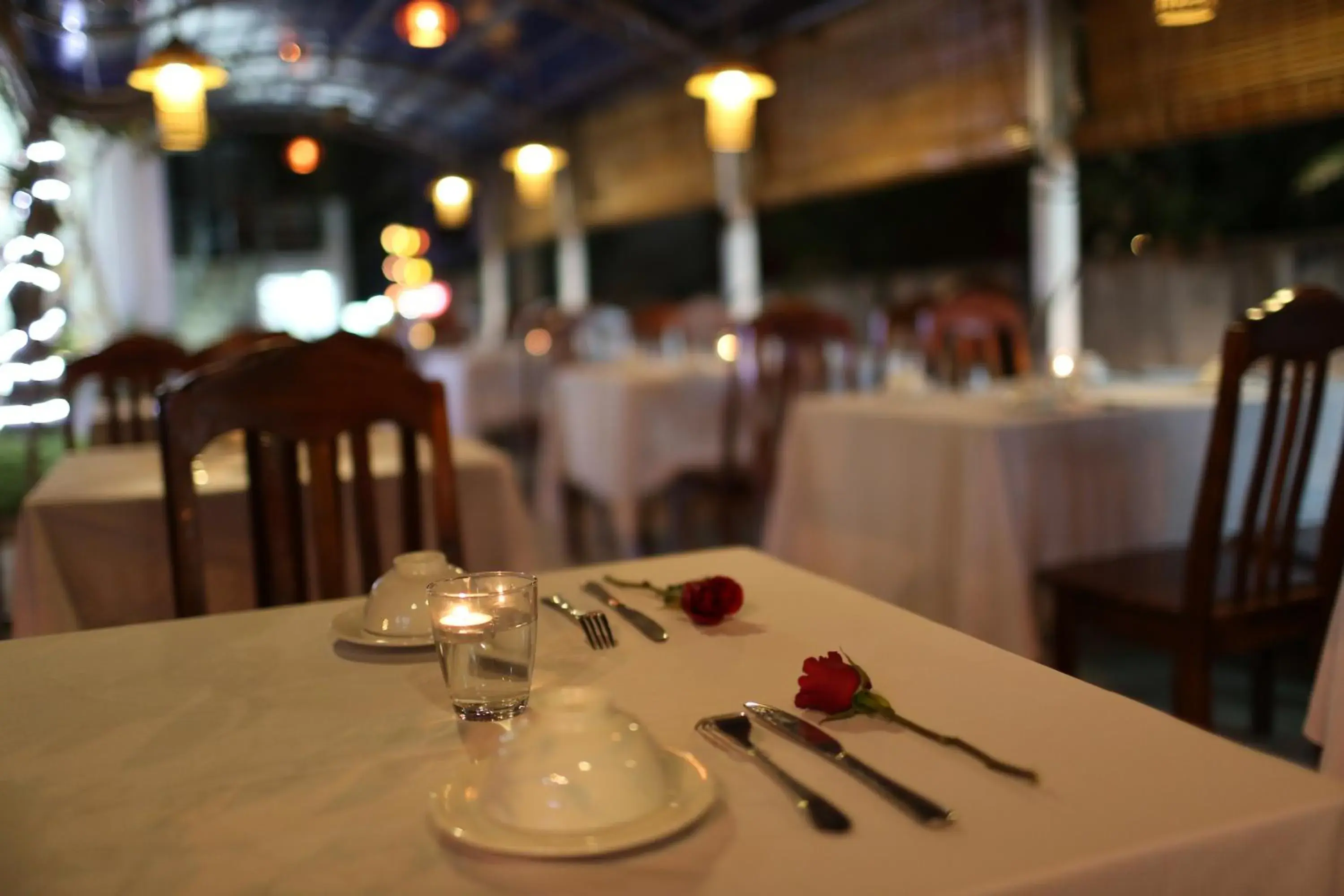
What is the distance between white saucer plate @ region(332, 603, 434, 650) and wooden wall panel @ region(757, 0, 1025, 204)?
4865mm

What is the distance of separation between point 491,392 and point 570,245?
403cm

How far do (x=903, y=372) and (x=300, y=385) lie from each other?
2380 millimetres

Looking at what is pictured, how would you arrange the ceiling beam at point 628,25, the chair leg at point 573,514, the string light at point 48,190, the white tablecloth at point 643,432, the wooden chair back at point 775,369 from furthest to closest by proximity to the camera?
the ceiling beam at point 628,25 < the chair leg at point 573,514 < the white tablecloth at point 643,432 < the string light at point 48,190 < the wooden chair back at point 775,369

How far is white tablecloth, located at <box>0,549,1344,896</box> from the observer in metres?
0.67

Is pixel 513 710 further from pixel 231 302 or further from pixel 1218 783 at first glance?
pixel 231 302

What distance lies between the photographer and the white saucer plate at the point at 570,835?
2.20 ft

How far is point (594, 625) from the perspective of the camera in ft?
3.85

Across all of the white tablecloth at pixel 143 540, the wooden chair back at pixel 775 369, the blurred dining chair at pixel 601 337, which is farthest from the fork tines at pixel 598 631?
the blurred dining chair at pixel 601 337

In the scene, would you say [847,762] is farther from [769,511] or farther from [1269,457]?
[769,511]

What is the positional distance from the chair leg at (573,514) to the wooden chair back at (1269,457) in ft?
11.1

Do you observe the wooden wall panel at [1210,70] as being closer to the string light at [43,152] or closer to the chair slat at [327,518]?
the chair slat at [327,518]

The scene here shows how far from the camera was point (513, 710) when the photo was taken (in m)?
0.95

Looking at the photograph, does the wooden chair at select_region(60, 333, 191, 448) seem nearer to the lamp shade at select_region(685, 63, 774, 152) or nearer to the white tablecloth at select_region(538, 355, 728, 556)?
the white tablecloth at select_region(538, 355, 728, 556)

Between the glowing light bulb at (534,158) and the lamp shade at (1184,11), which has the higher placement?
the glowing light bulb at (534,158)
